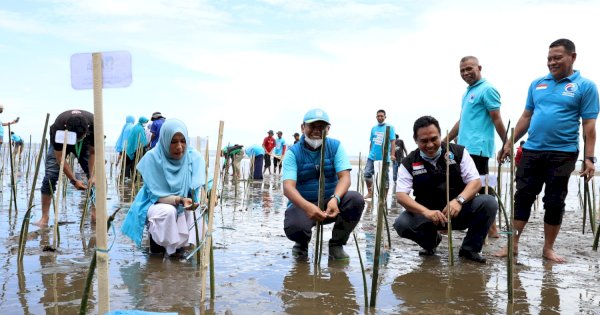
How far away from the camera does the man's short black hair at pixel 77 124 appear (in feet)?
15.4

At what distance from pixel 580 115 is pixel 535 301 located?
1808 millimetres

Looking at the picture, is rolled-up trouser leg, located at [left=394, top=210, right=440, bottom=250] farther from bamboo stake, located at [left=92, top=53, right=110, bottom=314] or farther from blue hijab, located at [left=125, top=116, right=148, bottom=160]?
blue hijab, located at [left=125, top=116, right=148, bottom=160]

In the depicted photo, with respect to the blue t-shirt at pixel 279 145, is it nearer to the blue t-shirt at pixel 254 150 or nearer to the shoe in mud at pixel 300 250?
the blue t-shirt at pixel 254 150

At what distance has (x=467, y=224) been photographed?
391 centimetres

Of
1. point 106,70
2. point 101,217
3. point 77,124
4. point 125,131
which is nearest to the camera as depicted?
point 101,217

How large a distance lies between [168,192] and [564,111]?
10.3ft

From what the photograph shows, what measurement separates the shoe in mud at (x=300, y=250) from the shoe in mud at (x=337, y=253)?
20 centimetres

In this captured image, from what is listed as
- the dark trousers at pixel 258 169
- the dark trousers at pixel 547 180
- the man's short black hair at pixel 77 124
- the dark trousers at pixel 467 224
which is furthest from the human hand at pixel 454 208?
the dark trousers at pixel 258 169

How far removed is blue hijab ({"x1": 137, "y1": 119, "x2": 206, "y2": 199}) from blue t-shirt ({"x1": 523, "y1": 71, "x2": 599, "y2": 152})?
2695 mm

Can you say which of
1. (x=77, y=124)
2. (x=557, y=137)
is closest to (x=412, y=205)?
(x=557, y=137)

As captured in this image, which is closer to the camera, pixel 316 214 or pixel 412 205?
pixel 316 214

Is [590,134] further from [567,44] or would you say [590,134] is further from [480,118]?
[480,118]

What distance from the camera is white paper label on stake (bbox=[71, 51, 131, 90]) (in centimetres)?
208

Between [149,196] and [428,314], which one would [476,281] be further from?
[149,196]
